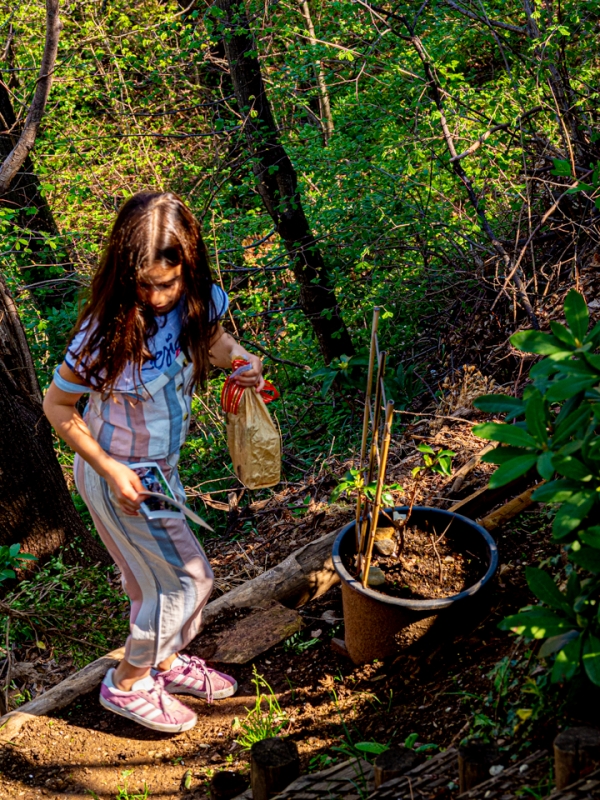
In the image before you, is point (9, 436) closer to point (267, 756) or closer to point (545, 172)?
point (267, 756)

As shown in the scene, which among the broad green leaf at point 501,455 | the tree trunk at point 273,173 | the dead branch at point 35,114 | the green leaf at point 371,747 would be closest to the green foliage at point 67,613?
the green leaf at point 371,747

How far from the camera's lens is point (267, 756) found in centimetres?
223

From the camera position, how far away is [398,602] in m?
2.73

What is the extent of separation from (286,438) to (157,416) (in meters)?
3.53

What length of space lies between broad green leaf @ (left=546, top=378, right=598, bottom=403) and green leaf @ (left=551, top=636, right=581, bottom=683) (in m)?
0.59

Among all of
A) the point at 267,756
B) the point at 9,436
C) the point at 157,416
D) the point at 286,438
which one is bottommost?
the point at 286,438

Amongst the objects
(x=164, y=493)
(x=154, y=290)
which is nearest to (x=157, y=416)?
(x=164, y=493)

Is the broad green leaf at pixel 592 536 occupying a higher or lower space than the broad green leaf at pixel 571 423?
lower

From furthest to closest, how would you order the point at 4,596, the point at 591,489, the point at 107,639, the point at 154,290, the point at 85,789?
1. the point at 4,596
2. the point at 107,639
3. the point at 85,789
4. the point at 154,290
5. the point at 591,489

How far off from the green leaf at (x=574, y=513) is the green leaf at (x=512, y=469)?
13 cm

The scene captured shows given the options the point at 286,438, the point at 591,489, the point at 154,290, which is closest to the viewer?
the point at 591,489

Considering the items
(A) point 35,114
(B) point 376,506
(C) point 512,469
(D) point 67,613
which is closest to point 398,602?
(B) point 376,506

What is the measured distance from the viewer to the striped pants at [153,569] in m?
2.66

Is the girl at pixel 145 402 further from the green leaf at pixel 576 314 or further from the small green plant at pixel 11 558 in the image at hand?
the green leaf at pixel 576 314
